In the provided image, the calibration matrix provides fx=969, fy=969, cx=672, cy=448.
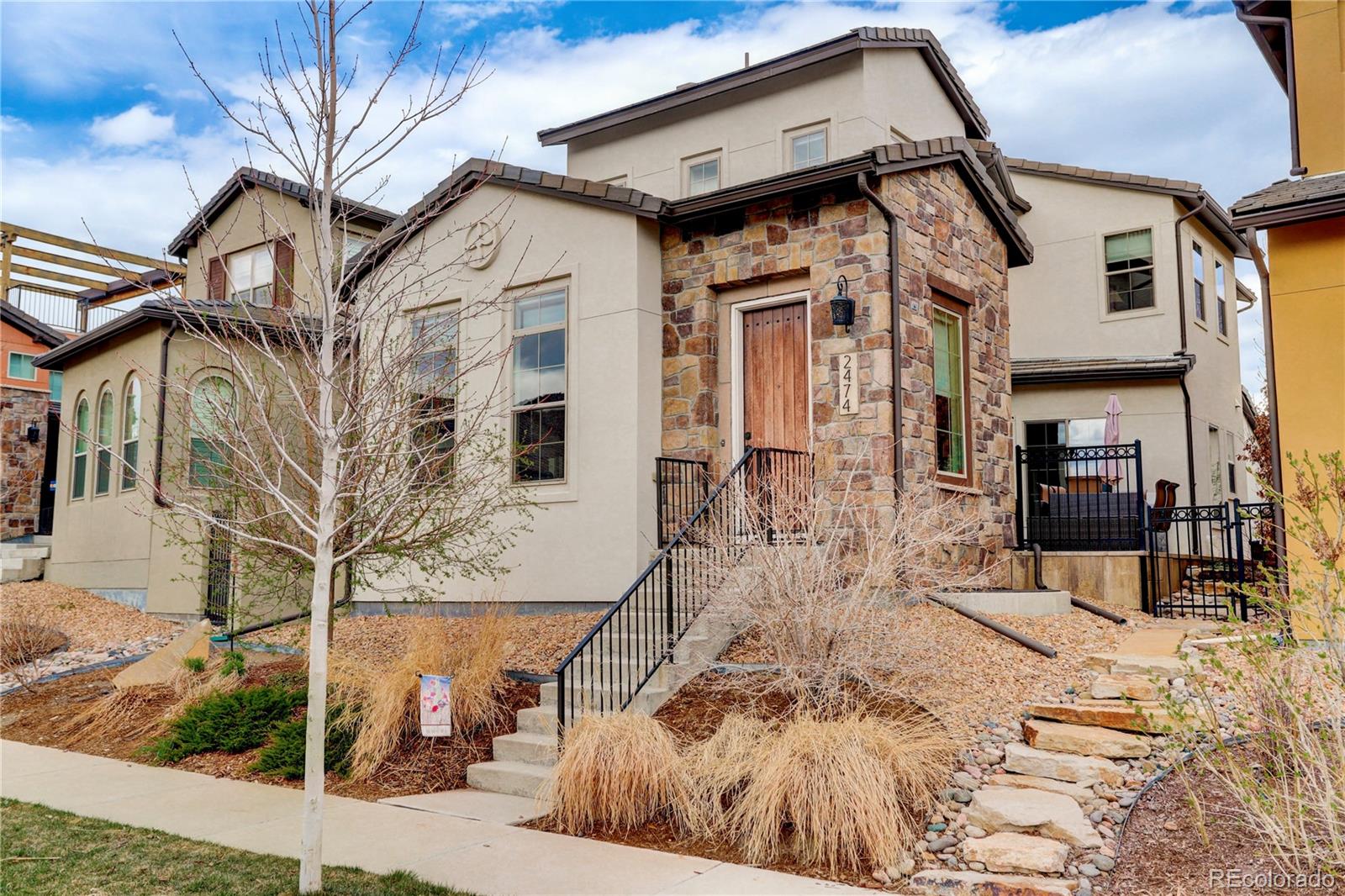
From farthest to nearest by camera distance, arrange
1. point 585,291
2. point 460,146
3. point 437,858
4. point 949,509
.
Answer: point 585,291 < point 949,509 < point 460,146 < point 437,858

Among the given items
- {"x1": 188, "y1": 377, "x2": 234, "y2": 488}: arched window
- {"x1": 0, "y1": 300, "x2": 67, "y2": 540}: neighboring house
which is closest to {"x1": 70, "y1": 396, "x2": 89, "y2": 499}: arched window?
{"x1": 0, "y1": 300, "x2": 67, "y2": 540}: neighboring house

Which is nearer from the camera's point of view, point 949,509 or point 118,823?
point 118,823

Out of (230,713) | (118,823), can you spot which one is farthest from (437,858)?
(230,713)

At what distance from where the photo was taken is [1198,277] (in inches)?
610

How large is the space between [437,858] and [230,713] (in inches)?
134

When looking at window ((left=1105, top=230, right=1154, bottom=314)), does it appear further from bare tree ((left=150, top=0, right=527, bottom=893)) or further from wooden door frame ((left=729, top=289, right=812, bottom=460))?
bare tree ((left=150, top=0, right=527, bottom=893))

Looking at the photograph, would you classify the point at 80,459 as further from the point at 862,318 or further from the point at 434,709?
the point at 862,318

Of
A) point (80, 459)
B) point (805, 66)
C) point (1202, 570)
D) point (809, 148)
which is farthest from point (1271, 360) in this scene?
point (80, 459)

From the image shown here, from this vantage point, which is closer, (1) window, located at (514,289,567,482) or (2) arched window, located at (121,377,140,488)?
(1) window, located at (514,289,567,482)

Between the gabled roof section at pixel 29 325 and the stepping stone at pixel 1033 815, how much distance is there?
68.4ft

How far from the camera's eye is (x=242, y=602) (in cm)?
1177

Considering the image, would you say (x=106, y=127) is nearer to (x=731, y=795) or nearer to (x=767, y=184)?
(x=767, y=184)

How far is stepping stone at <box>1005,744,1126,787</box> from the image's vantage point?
4848mm

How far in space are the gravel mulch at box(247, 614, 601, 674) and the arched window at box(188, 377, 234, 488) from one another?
166 centimetres
